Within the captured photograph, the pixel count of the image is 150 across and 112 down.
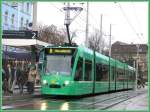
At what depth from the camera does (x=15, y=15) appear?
69.0 m

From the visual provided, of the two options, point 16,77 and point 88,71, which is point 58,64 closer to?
point 16,77

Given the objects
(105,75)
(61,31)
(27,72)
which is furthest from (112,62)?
(61,31)

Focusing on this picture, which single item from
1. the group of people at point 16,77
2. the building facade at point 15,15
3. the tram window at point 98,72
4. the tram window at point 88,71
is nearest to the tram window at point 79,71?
the tram window at point 88,71

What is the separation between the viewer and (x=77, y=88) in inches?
1007

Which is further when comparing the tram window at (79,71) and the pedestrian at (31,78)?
the pedestrian at (31,78)

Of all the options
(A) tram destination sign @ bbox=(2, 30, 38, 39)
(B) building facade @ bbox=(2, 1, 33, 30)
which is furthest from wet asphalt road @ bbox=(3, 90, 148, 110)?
(B) building facade @ bbox=(2, 1, 33, 30)

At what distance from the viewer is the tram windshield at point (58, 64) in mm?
25094

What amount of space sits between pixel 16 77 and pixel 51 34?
5320cm

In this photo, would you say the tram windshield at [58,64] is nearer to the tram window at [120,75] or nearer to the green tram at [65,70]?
the green tram at [65,70]

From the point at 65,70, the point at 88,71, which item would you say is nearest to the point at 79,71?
the point at 65,70

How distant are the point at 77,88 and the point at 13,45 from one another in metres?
5.06

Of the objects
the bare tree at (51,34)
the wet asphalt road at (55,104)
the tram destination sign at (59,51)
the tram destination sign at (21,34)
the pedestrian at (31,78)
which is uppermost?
the bare tree at (51,34)

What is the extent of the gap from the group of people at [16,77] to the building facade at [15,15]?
35103 millimetres

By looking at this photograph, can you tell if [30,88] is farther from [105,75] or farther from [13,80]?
[105,75]
